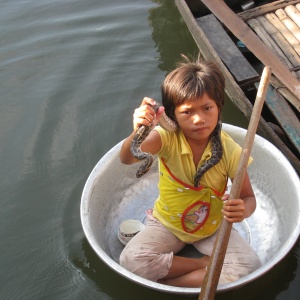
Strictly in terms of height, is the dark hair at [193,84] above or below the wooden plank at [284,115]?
above

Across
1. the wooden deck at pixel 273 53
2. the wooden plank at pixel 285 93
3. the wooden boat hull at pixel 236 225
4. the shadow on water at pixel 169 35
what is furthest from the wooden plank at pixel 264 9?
the wooden boat hull at pixel 236 225

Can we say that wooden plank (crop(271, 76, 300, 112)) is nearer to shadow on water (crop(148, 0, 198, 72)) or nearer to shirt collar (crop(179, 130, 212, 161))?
shirt collar (crop(179, 130, 212, 161))

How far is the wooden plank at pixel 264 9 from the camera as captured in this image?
186 inches

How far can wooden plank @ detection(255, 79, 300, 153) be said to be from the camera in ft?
11.6

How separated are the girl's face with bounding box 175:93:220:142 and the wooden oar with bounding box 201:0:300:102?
1424 mm

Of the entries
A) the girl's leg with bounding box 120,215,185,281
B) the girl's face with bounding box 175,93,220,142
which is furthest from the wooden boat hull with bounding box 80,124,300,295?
the girl's face with bounding box 175,93,220,142

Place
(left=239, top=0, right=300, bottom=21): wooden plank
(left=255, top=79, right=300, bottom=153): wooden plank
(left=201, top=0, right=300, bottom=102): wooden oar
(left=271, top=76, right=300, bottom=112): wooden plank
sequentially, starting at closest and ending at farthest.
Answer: (left=255, top=79, right=300, bottom=153): wooden plank → (left=271, top=76, right=300, bottom=112): wooden plank → (left=201, top=0, right=300, bottom=102): wooden oar → (left=239, top=0, right=300, bottom=21): wooden plank

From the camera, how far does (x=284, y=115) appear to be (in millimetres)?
3719

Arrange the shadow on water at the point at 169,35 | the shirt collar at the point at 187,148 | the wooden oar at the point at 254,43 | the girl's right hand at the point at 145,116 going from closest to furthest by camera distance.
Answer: the girl's right hand at the point at 145,116, the shirt collar at the point at 187,148, the wooden oar at the point at 254,43, the shadow on water at the point at 169,35

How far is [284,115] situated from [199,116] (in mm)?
1489

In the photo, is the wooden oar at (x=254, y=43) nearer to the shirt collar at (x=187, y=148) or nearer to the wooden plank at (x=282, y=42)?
the wooden plank at (x=282, y=42)

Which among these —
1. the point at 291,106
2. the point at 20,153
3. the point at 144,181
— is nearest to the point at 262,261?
the point at 144,181

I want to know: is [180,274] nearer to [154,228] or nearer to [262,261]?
[154,228]

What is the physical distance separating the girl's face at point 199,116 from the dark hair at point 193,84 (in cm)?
2
